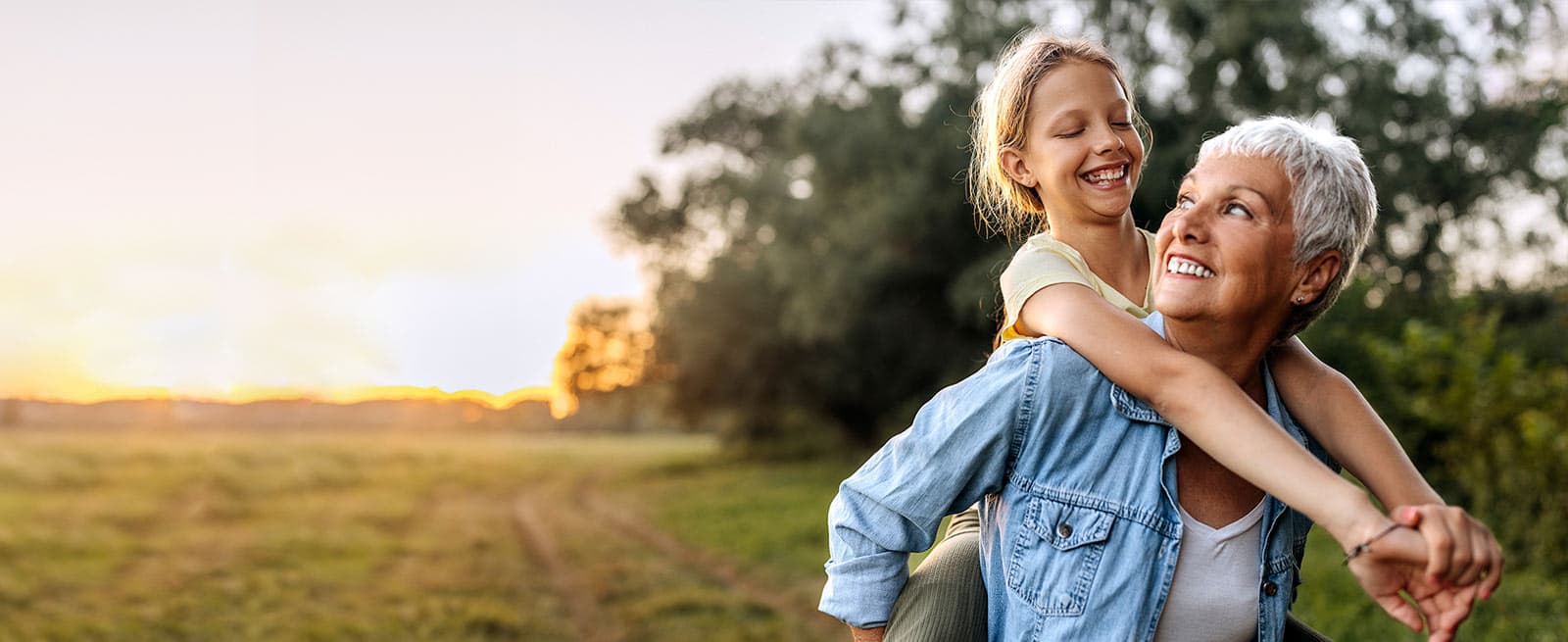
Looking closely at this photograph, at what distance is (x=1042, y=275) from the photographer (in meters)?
2.47

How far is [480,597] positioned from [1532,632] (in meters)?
8.08

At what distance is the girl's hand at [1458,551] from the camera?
1754 mm

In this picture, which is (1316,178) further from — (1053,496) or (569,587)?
(569,587)

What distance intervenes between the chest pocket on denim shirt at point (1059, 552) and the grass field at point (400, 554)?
6.15m

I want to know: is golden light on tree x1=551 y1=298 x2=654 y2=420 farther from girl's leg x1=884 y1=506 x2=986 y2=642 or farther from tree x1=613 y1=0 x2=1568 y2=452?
girl's leg x1=884 y1=506 x2=986 y2=642

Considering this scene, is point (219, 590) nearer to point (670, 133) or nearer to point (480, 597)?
point (480, 597)

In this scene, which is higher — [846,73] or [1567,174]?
[846,73]

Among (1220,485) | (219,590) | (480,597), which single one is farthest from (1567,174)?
Result: (1220,485)

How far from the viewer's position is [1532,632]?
7.13m

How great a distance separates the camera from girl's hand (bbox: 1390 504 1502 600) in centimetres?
175

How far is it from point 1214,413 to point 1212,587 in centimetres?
33

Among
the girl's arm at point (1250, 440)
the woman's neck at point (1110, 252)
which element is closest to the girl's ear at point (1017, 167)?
the woman's neck at point (1110, 252)

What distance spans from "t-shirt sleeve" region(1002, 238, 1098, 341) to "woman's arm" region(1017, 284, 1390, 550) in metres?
0.19

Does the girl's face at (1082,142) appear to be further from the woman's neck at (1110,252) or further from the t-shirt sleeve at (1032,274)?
the t-shirt sleeve at (1032,274)
